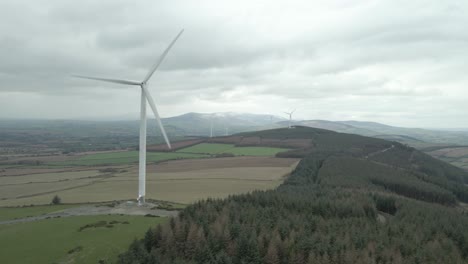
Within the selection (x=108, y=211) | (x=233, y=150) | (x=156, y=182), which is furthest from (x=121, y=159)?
(x=108, y=211)

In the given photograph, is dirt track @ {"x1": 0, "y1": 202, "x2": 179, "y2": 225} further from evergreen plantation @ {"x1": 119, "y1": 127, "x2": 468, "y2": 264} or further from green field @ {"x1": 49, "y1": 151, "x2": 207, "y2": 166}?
green field @ {"x1": 49, "y1": 151, "x2": 207, "y2": 166}

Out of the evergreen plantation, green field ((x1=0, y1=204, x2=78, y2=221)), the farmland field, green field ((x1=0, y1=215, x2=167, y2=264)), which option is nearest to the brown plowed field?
the farmland field

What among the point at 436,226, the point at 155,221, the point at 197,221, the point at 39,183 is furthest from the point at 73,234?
the point at 39,183

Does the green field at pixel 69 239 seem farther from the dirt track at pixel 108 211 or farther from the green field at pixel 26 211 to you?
the green field at pixel 26 211

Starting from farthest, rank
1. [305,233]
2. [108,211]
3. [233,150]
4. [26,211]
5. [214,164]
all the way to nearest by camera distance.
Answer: [233,150]
[214,164]
[26,211]
[108,211]
[305,233]

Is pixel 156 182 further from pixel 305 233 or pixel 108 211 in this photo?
pixel 305 233

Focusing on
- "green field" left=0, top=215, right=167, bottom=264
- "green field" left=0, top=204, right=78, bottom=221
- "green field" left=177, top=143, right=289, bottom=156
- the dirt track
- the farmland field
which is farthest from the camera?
"green field" left=177, top=143, right=289, bottom=156

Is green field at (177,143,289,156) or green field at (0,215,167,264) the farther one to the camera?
green field at (177,143,289,156)
